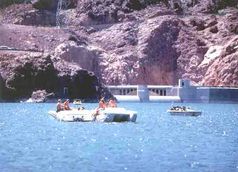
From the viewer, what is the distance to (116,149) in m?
48.7

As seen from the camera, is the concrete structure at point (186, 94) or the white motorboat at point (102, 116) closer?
the white motorboat at point (102, 116)

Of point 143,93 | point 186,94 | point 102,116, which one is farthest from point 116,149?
point 186,94

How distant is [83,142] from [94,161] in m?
11.6

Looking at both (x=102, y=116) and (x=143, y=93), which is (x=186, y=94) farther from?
(x=102, y=116)

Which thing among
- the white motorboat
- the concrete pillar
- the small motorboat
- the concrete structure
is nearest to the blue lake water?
the white motorboat

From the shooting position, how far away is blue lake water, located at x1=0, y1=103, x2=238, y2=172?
133ft

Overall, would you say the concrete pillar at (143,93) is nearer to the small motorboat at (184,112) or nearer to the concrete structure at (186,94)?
the concrete structure at (186,94)

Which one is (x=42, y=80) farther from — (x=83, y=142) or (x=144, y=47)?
(x=83, y=142)

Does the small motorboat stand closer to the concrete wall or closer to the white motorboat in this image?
the white motorboat

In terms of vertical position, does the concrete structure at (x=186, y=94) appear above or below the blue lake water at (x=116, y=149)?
above

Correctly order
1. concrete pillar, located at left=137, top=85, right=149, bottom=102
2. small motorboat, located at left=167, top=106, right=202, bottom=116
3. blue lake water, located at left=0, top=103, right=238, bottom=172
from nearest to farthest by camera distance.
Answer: blue lake water, located at left=0, top=103, right=238, bottom=172
small motorboat, located at left=167, top=106, right=202, bottom=116
concrete pillar, located at left=137, top=85, right=149, bottom=102

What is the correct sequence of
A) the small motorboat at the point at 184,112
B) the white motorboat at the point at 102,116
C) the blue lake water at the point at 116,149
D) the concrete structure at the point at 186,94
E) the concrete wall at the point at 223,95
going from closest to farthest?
the blue lake water at the point at 116,149 < the white motorboat at the point at 102,116 < the small motorboat at the point at 184,112 < the concrete structure at the point at 186,94 < the concrete wall at the point at 223,95

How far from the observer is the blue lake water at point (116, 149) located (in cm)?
4050

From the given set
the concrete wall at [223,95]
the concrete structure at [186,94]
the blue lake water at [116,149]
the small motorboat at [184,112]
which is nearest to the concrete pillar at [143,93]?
the concrete structure at [186,94]
